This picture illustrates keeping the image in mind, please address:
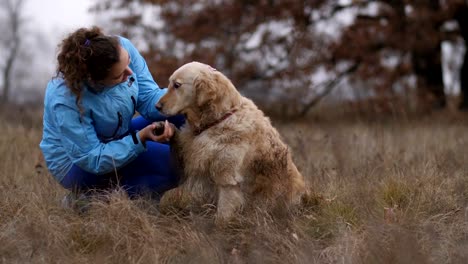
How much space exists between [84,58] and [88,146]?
0.57m

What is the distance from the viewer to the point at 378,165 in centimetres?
577

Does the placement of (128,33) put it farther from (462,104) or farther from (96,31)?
(96,31)

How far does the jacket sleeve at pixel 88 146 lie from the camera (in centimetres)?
402

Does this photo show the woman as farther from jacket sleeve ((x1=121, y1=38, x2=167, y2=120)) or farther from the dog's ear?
the dog's ear

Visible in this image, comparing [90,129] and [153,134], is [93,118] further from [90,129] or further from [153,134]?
[153,134]

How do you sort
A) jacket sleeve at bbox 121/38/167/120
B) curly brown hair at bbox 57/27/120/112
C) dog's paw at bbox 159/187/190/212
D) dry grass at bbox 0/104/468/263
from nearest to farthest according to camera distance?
dry grass at bbox 0/104/468/263, curly brown hair at bbox 57/27/120/112, dog's paw at bbox 159/187/190/212, jacket sleeve at bbox 121/38/167/120

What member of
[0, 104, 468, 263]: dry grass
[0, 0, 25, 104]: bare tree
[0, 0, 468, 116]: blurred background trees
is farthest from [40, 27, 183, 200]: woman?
[0, 0, 25, 104]: bare tree

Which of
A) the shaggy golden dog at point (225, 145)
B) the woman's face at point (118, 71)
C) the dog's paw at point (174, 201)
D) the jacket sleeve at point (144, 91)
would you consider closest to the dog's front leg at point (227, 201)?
the shaggy golden dog at point (225, 145)

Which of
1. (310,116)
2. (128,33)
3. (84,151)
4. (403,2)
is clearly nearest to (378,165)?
(84,151)

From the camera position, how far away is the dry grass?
3.48 meters

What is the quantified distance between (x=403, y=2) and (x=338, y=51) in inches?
60.9

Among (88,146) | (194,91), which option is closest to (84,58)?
(88,146)

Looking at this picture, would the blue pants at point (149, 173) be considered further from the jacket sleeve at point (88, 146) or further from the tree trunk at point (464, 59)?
the tree trunk at point (464, 59)

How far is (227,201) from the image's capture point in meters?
4.09
